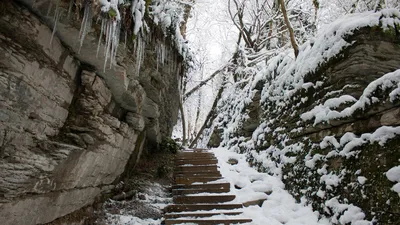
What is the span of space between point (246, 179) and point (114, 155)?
296cm

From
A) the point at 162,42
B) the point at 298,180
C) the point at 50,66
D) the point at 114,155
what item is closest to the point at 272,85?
the point at 298,180

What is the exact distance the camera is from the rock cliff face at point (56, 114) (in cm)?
220

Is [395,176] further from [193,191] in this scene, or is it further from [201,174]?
[201,174]

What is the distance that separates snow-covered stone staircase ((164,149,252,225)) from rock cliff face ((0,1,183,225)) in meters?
1.37

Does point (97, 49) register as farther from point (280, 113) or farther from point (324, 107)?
point (280, 113)

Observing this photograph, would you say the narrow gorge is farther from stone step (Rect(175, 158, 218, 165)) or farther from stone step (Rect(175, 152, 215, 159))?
stone step (Rect(175, 152, 215, 159))

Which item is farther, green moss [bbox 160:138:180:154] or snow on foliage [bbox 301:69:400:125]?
green moss [bbox 160:138:180:154]

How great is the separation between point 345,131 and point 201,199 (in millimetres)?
2842

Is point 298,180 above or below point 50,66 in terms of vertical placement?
below

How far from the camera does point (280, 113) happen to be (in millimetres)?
5566

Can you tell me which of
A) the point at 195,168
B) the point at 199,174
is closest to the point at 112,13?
the point at 199,174

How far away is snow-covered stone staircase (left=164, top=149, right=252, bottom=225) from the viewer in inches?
161

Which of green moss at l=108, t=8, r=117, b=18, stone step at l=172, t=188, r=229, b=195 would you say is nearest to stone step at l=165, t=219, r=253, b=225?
stone step at l=172, t=188, r=229, b=195

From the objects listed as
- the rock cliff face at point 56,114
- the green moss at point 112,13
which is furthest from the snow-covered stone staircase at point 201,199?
the green moss at point 112,13
